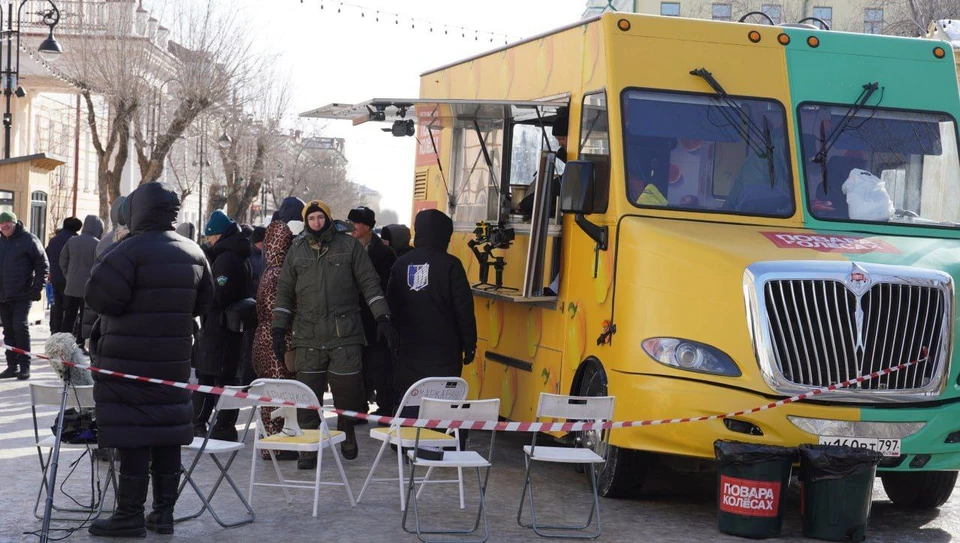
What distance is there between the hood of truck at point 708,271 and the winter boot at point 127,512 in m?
2.99

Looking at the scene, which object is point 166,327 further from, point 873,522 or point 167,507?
point 873,522

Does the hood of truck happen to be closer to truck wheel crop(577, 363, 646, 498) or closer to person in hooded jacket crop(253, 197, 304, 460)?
truck wheel crop(577, 363, 646, 498)

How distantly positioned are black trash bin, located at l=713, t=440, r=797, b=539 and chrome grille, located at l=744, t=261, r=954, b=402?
0.44m


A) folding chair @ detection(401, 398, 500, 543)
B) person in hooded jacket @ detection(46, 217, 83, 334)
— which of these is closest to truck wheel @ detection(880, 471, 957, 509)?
folding chair @ detection(401, 398, 500, 543)

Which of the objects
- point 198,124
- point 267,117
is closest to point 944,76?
point 198,124

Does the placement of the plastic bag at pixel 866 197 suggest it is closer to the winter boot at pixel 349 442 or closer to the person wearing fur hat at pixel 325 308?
the person wearing fur hat at pixel 325 308

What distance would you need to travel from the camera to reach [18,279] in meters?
14.8

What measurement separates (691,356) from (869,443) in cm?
114

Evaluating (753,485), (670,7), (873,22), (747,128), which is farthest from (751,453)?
(670,7)

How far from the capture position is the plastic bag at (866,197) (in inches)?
352

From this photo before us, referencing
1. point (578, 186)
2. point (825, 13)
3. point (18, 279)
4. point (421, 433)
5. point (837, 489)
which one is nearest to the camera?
point (837, 489)

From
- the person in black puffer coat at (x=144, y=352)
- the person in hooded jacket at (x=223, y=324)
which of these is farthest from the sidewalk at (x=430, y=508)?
the person in hooded jacket at (x=223, y=324)

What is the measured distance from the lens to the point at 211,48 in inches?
1483

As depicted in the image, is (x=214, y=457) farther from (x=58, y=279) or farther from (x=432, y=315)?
(x=58, y=279)
